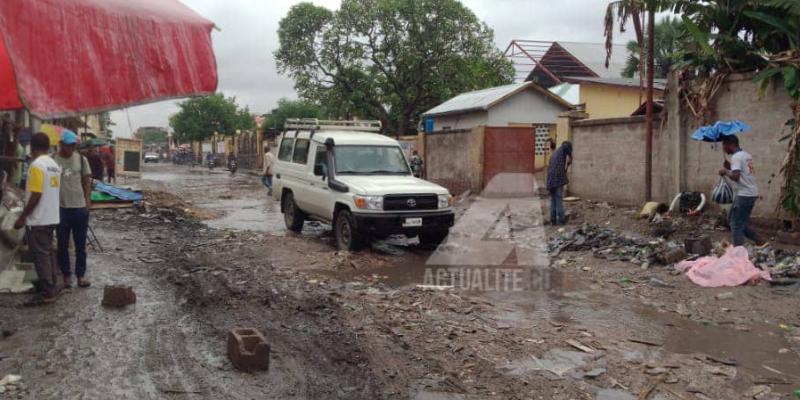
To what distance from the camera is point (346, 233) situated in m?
9.84

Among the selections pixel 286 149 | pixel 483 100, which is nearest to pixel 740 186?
pixel 286 149

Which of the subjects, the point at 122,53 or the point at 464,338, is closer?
the point at 122,53

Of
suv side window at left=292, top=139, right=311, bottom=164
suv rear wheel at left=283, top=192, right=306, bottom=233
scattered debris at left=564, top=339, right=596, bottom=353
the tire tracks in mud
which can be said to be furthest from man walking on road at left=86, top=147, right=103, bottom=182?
scattered debris at left=564, top=339, right=596, bottom=353

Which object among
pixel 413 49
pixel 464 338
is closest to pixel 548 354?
pixel 464 338

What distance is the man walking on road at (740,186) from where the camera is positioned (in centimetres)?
801

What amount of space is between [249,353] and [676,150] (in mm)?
9612

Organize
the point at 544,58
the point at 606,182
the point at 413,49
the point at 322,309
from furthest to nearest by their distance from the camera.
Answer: the point at 544,58, the point at 413,49, the point at 606,182, the point at 322,309

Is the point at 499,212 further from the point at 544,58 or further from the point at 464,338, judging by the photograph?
the point at 544,58

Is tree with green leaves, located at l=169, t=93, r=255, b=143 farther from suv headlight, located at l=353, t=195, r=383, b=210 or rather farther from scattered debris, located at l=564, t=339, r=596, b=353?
scattered debris, located at l=564, t=339, r=596, b=353

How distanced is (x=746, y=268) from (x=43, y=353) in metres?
7.33

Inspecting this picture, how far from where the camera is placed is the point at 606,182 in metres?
13.7

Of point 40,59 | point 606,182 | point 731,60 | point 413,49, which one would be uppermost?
point 413,49

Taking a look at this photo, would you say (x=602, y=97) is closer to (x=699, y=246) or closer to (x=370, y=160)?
(x=370, y=160)

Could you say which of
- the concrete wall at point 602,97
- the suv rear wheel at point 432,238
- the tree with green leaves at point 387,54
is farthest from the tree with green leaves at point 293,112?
the suv rear wheel at point 432,238
